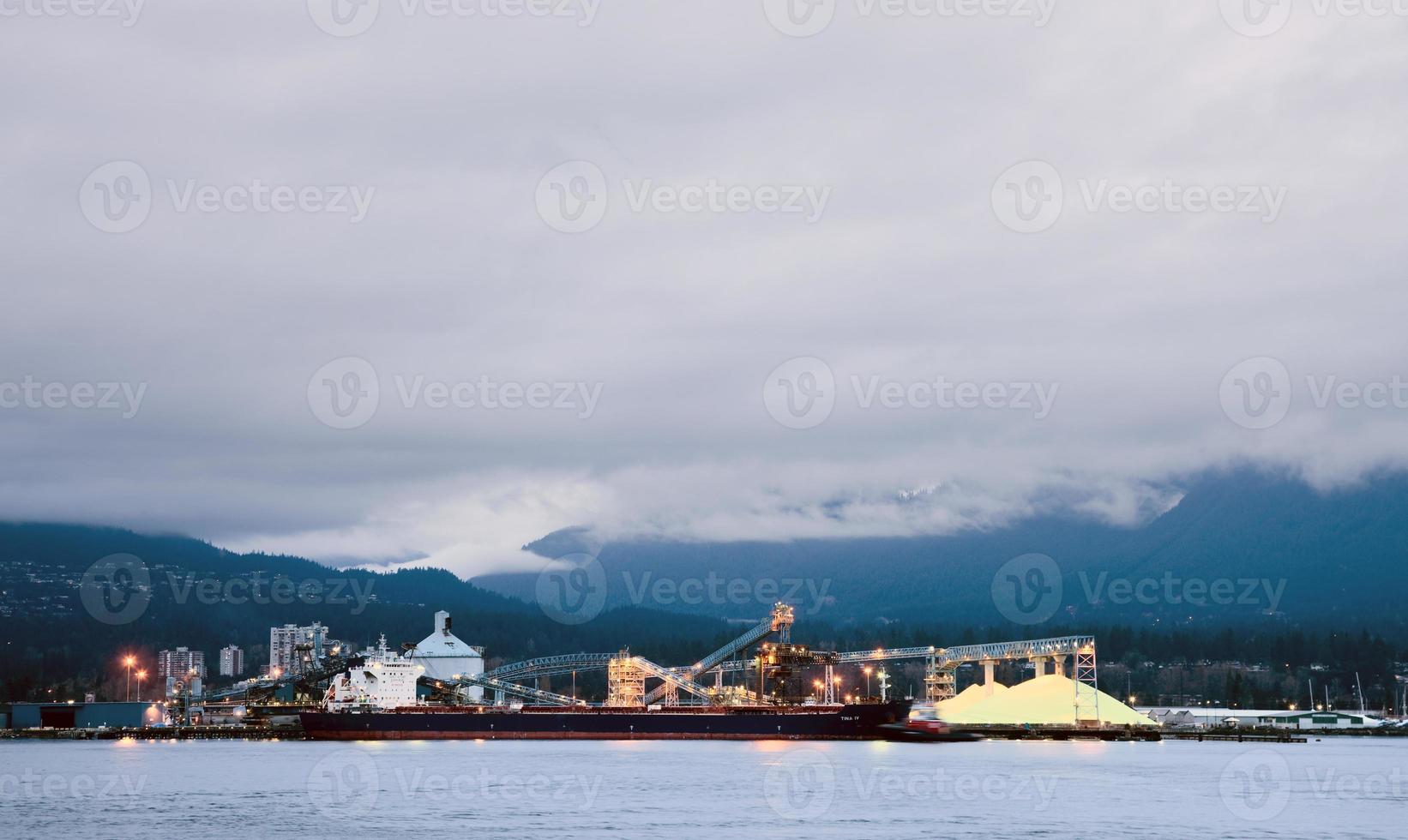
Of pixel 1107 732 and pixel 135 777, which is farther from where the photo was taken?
pixel 1107 732

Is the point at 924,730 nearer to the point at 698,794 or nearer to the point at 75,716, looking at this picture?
the point at 698,794

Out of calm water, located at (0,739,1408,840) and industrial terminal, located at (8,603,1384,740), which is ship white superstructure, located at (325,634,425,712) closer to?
industrial terminal, located at (8,603,1384,740)

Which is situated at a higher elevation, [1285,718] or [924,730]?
[924,730]

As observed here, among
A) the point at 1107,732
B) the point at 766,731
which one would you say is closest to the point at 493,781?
the point at 766,731

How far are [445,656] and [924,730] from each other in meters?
60.8

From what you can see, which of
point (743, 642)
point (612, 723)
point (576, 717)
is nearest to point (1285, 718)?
point (743, 642)

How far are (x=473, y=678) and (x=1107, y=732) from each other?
61.1 meters

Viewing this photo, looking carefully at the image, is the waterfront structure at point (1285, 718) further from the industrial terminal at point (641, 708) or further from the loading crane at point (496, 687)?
the loading crane at point (496, 687)

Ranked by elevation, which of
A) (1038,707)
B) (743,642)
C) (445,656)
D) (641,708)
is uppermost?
(445,656)

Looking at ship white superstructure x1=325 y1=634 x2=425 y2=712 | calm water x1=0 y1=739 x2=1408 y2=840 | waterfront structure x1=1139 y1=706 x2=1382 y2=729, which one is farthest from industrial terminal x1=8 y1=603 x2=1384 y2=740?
calm water x1=0 y1=739 x2=1408 y2=840

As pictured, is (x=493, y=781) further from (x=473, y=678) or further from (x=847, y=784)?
(x=473, y=678)

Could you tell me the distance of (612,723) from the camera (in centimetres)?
13112

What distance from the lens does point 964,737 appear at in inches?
5472

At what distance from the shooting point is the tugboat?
13188cm
